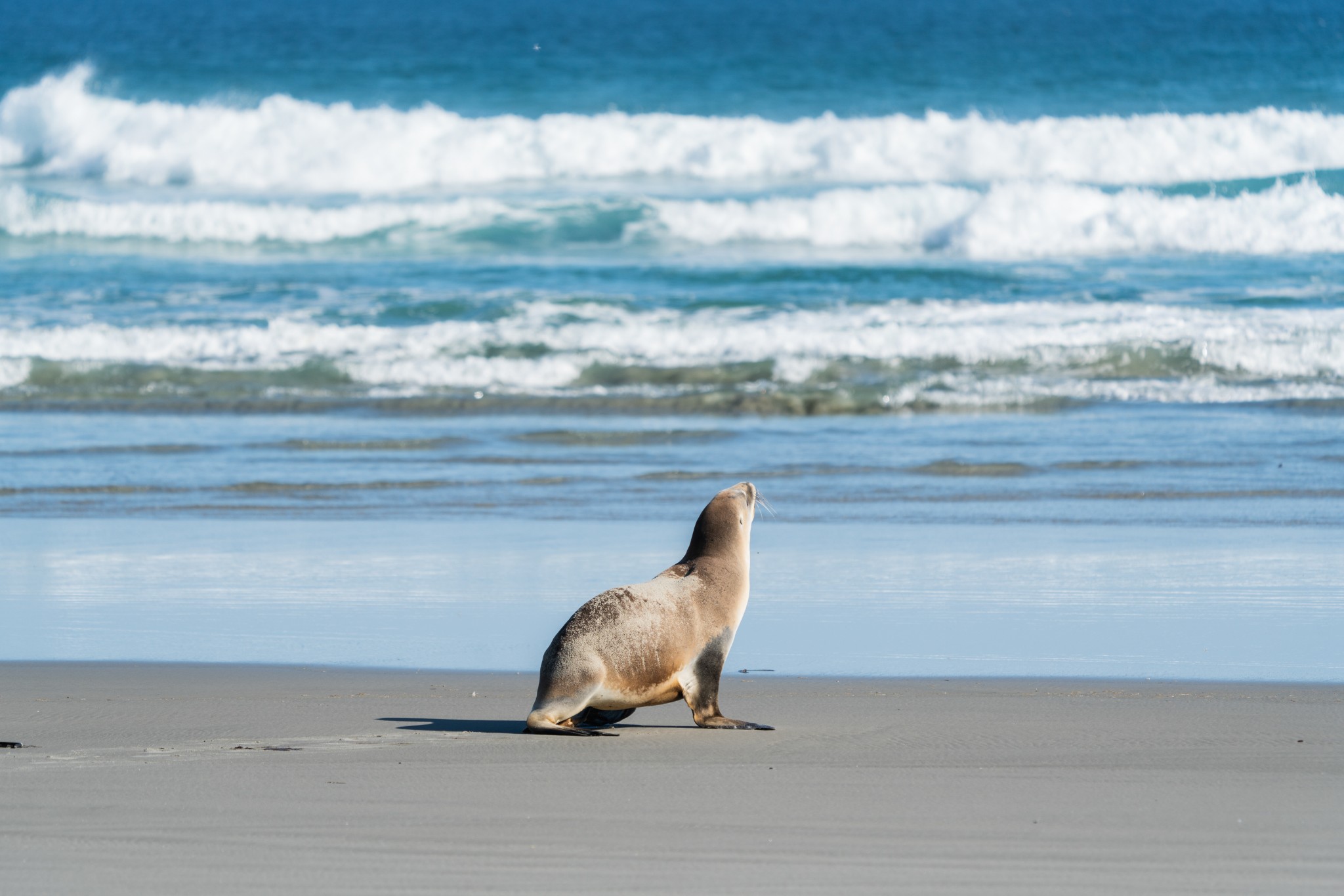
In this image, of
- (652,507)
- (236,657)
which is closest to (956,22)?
(652,507)

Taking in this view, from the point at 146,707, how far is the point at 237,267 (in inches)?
760

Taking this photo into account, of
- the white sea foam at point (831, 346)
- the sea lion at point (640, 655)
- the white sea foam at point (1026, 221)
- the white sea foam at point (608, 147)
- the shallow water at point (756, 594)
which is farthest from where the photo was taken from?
the white sea foam at point (608, 147)

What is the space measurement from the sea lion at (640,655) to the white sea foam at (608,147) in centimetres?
2280

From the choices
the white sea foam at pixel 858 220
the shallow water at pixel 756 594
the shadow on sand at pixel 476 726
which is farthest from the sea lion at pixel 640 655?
the white sea foam at pixel 858 220

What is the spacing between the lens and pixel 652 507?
30.5 feet

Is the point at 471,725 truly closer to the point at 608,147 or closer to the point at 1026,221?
the point at 1026,221

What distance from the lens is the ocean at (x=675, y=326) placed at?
689cm

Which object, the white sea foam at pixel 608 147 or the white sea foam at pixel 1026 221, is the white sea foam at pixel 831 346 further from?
the white sea foam at pixel 608 147

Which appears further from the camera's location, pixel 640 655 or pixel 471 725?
pixel 471 725

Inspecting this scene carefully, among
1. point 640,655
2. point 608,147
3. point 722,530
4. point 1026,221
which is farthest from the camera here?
point 608,147

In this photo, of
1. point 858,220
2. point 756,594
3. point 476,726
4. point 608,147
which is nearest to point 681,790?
point 476,726

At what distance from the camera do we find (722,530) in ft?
16.0

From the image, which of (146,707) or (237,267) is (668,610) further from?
(237,267)

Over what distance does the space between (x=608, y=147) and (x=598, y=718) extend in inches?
999
